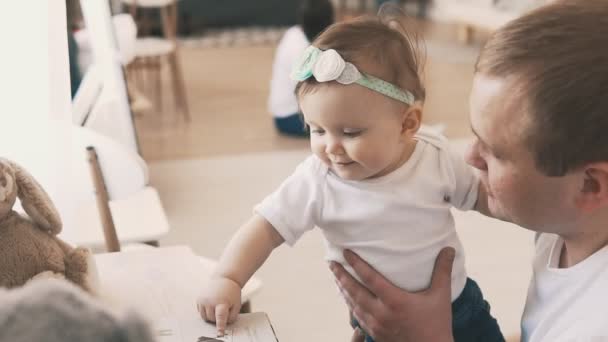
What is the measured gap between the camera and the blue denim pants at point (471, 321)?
1102 mm

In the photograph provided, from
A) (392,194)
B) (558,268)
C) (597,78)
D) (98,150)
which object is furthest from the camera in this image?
(98,150)

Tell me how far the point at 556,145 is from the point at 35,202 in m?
0.62

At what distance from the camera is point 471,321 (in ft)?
3.65

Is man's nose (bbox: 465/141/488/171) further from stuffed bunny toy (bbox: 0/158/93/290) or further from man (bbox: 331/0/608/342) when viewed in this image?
stuffed bunny toy (bbox: 0/158/93/290)

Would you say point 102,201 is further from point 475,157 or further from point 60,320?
point 60,320

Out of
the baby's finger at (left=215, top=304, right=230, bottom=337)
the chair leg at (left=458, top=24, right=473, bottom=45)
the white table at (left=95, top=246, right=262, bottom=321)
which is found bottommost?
the chair leg at (left=458, top=24, right=473, bottom=45)

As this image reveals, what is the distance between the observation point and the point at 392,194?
1.04 metres

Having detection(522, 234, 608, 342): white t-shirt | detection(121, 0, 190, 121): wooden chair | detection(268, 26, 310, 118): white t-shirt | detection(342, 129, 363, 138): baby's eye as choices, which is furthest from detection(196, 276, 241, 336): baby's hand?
detection(121, 0, 190, 121): wooden chair

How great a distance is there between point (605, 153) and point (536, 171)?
7cm

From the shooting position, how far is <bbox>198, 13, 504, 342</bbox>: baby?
98 centimetres

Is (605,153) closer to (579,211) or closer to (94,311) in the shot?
(579,211)

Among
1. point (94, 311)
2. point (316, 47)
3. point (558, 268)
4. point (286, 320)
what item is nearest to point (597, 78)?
point (558, 268)

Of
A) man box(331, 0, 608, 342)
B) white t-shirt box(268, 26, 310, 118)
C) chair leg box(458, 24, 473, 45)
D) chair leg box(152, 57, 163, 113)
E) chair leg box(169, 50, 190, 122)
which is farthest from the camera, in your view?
chair leg box(458, 24, 473, 45)

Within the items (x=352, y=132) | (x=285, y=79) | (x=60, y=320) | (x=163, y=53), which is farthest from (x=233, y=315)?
(x=163, y=53)
